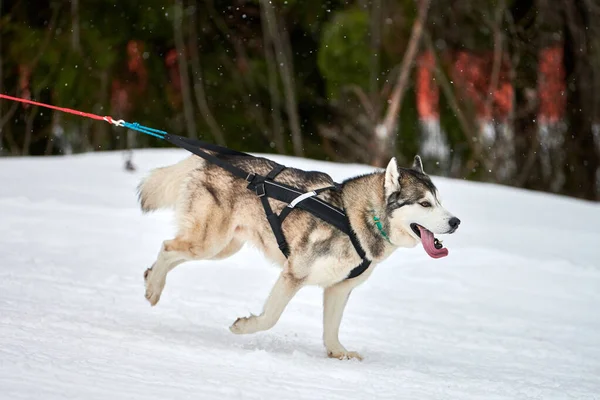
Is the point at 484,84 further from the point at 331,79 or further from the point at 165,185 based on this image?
the point at 165,185

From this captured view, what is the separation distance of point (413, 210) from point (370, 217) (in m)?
0.29

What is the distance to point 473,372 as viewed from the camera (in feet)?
18.9

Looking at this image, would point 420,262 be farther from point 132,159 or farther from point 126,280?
point 132,159

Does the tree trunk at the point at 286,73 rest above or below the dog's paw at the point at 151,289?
above

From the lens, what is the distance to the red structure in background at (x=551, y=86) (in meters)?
15.3

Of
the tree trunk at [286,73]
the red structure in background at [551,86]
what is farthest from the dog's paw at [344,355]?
the tree trunk at [286,73]

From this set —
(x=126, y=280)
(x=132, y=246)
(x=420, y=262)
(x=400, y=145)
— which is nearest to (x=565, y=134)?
(x=400, y=145)

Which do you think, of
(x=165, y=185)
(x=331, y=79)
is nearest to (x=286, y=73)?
(x=331, y=79)

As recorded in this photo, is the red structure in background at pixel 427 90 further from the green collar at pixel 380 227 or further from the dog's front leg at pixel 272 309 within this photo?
the dog's front leg at pixel 272 309

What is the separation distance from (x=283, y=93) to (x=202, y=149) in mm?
12653

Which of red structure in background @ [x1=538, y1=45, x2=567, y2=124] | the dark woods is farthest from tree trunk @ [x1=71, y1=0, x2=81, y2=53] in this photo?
red structure in background @ [x1=538, y1=45, x2=567, y2=124]

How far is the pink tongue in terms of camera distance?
17.4ft

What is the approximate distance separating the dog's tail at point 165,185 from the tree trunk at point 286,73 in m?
11.7

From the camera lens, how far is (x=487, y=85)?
16312mm
